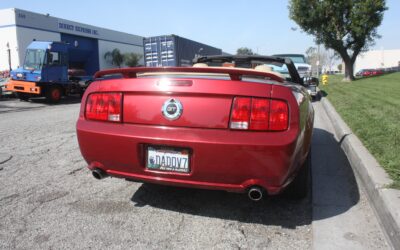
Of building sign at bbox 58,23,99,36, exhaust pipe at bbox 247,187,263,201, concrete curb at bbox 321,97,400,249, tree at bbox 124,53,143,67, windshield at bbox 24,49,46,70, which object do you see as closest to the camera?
concrete curb at bbox 321,97,400,249

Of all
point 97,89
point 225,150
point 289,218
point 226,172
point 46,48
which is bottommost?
point 289,218

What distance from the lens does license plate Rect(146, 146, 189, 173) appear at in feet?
9.39

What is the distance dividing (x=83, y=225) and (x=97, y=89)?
1128 mm

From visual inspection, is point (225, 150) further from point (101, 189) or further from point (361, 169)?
point (361, 169)

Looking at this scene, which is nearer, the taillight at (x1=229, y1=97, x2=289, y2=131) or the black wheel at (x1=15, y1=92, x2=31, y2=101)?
the taillight at (x1=229, y1=97, x2=289, y2=131)

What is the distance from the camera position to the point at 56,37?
115ft

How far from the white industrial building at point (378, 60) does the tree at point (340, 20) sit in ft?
253

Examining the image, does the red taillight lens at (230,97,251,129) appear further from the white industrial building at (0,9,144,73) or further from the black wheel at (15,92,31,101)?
the white industrial building at (0,9,144,73)

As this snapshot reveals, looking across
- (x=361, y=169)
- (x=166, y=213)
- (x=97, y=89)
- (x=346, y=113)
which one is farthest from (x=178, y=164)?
(x=346, y=113)

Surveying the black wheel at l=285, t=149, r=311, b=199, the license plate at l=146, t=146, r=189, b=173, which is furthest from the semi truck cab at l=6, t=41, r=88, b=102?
the black wheel at l=285, t=149, r=311, b=199

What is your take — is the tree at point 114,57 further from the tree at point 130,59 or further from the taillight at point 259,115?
the taillight at point 259,115

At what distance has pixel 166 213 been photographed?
10.6 feet

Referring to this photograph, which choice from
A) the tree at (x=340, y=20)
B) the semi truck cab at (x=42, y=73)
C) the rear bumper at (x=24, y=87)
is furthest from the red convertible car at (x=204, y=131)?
the tree at (x=340, y=20)

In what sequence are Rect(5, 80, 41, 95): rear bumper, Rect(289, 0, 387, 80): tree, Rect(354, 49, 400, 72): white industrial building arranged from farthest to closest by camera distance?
Rect(354, 49, 400, 72): white industrial building < Rect(289, 0, 387, 80): tree < Rect(5, 80, 41, 95): rear bumper
